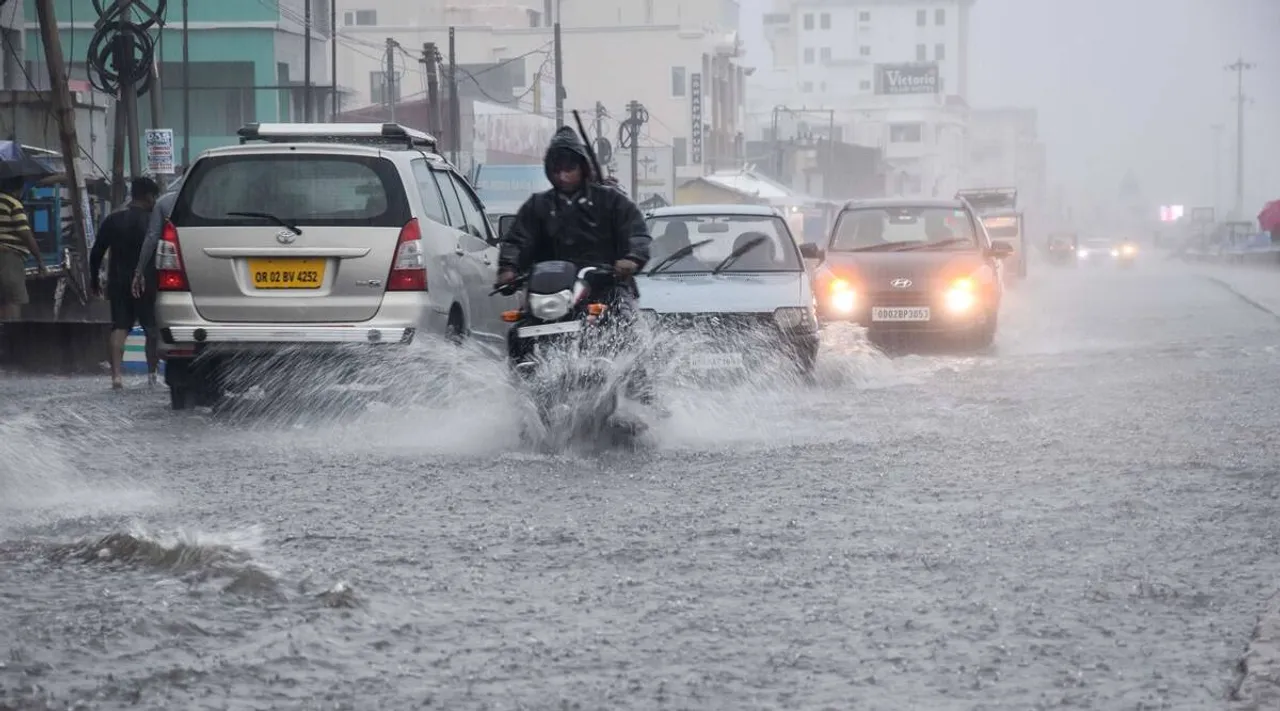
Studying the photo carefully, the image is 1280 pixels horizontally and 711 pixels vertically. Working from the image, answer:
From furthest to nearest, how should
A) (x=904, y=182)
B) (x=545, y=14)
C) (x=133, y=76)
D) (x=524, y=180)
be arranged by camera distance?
(x=904, y=182), (x=545, y=14), (x=524, y=180), (x=133, y=76)

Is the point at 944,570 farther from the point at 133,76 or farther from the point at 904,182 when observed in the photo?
the point at 904,182

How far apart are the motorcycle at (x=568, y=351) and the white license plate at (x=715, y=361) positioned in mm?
3826

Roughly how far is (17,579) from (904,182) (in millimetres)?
136777

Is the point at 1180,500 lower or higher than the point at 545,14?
lower

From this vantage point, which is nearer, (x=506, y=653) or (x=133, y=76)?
(x=506, y=653)

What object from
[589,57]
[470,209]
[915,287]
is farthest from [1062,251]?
[470,209]

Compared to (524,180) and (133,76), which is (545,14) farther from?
(133,76)


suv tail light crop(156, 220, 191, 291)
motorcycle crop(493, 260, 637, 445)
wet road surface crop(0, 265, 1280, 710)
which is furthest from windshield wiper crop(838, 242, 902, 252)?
motorcycle crop(493, 260, 637, 445)

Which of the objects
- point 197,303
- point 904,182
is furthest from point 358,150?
point 904,182

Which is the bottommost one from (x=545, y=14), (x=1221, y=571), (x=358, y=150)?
(x=1221, y=571)

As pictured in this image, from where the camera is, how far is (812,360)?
14211 mm

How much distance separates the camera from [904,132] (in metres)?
147

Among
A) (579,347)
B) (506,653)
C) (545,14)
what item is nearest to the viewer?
(506,653)

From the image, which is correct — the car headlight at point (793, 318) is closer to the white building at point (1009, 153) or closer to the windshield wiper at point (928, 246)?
the windshield wiper at point (928, 246)
